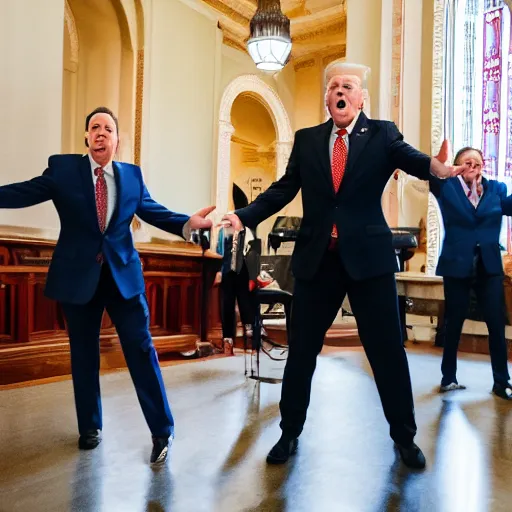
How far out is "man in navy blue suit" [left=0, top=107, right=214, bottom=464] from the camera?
2.34 meters

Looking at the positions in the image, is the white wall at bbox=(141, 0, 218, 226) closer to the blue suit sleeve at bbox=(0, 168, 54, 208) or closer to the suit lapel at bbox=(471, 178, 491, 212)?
the suit lapel at bbox=(471, 178, 491, 212)

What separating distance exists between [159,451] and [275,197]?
3.74 feet

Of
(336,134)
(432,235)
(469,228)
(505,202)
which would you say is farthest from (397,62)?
(336,134)

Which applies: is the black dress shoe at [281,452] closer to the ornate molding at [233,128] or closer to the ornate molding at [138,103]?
the ornate molding at [138,103]

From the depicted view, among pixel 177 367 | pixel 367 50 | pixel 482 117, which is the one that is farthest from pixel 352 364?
pixel 367 50

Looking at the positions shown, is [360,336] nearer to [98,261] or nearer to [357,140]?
[357,140]

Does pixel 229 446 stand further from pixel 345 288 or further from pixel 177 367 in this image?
pixel 177 367

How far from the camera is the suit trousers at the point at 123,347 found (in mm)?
2342

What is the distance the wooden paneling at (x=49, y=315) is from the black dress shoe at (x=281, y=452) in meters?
2.58

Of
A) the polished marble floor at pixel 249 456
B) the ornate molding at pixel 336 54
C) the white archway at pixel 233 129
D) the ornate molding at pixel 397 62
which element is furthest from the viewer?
the ornate molding at pixel 336 54

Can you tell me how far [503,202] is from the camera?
146 inches

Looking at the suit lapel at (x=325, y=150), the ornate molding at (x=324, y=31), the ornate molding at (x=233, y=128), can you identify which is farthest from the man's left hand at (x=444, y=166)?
the ornate molding at (x=324, y=31)

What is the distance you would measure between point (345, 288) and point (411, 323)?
453 cm

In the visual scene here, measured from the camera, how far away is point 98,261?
234cm
